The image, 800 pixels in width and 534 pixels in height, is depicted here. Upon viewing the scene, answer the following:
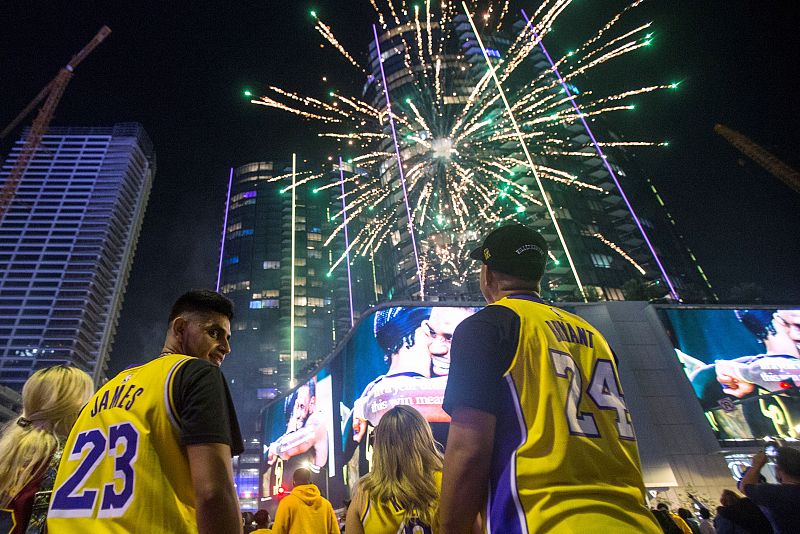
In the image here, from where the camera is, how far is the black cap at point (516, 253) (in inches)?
84.9

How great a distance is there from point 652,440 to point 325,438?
1663cm

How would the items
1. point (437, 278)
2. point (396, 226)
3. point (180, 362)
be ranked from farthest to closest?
1. point (396, 226)
2. point (437, 278)
3. point (180, 362)

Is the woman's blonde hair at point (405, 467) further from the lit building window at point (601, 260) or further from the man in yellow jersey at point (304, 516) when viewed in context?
the lit building window at point (601, 260)

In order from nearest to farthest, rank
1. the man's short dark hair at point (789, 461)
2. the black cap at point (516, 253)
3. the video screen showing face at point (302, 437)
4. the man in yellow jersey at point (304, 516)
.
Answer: the black cap at point (516, 253) < the man's short dark hair at point (789, 461) < the man in yellow jersey at point (304, 516) < the video screen showing face at point (302, 437)

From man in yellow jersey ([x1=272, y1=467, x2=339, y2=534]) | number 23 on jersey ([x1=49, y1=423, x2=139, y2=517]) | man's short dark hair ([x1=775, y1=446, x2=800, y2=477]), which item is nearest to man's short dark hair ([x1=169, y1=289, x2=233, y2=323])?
number 23 on jersey ([x1=49, y1=423, x2=139, y2=517])

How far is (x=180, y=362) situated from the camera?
1.98m

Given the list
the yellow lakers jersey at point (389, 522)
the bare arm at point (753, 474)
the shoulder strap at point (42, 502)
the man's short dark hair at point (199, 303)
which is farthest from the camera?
the bare arm at point (753, 474)

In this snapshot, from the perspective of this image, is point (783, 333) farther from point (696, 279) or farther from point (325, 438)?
point (696, 279)

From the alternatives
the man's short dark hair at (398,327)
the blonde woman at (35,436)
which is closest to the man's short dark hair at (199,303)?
the blonde woman at (35,436)

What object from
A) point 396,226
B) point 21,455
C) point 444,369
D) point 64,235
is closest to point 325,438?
point 444,369

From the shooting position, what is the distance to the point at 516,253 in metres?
2.17

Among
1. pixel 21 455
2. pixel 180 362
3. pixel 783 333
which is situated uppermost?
pixel 783 333

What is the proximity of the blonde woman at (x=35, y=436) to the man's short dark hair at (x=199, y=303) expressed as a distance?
106 centimetres

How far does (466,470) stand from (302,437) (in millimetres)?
27625
